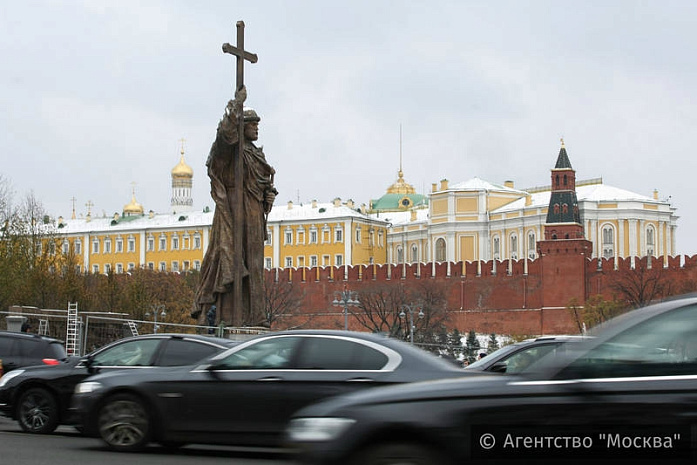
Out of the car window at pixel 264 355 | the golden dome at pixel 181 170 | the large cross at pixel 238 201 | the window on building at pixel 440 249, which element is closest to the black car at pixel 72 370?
the car window at pixel 264 355

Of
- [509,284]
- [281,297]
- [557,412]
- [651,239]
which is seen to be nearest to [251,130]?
[557,412]

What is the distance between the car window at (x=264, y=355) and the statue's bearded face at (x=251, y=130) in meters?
8.78

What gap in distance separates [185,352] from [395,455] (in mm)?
6092

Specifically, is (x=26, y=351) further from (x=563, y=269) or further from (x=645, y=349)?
(x=563, y=269)

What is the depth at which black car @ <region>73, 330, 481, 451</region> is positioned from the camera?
1041 cm

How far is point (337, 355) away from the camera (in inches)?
417

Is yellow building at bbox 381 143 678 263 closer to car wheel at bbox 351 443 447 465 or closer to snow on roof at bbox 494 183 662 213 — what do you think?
snow on roof at bbox 494 183 662 213

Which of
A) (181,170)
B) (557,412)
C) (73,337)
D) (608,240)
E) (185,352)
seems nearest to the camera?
(557,412)

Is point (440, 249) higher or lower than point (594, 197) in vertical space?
lower

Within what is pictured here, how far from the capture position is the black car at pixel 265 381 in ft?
34.2

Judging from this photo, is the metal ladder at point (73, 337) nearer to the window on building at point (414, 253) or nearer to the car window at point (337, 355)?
the car window at point (337, 355)

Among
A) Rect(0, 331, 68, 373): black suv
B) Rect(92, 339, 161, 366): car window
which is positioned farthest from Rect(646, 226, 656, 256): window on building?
Rect(92, 339, 161, 366): car window

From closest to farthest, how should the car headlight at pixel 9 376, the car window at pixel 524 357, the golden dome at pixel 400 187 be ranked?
1. the car headlight at pixel 9 376
2. the car window at pixel 524 357
3. the golden dome at pixel 400 187

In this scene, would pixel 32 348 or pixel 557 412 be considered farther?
pixel 32 348
